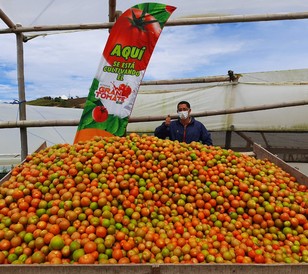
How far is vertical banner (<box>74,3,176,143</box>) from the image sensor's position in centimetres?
481

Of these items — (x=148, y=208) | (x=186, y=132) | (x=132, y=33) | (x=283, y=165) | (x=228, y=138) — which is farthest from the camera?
(x=228, y=138)

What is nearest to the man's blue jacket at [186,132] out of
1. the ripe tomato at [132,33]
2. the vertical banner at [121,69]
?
the vertical banner at [121,69]

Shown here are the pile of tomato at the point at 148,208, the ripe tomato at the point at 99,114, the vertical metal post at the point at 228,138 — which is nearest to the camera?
the pile of tomato at the point at 148,208

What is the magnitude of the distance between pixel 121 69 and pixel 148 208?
2792mm

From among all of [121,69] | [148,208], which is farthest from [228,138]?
[148,208]

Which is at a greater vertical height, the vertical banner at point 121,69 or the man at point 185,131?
A: the vertical banner at point 121,69

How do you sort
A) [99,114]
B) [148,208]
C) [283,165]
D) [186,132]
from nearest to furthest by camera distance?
[148,208]
[283,165]
[99,114]
[186,132]

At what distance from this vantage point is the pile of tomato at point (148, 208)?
7.75ft

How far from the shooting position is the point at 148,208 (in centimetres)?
288

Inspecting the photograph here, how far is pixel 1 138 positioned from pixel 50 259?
7.83 metres

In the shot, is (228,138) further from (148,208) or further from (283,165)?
(148,208)

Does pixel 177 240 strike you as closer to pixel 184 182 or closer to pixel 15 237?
pixel 184 182

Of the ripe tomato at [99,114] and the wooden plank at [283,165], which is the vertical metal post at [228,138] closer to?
the wooden plank at [283,165]

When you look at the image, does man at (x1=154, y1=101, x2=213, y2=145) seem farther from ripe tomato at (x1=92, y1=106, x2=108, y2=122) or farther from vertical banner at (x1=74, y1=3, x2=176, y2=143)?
ripe tomato at (x1=92, y1=106, x2=108, y2=122)
